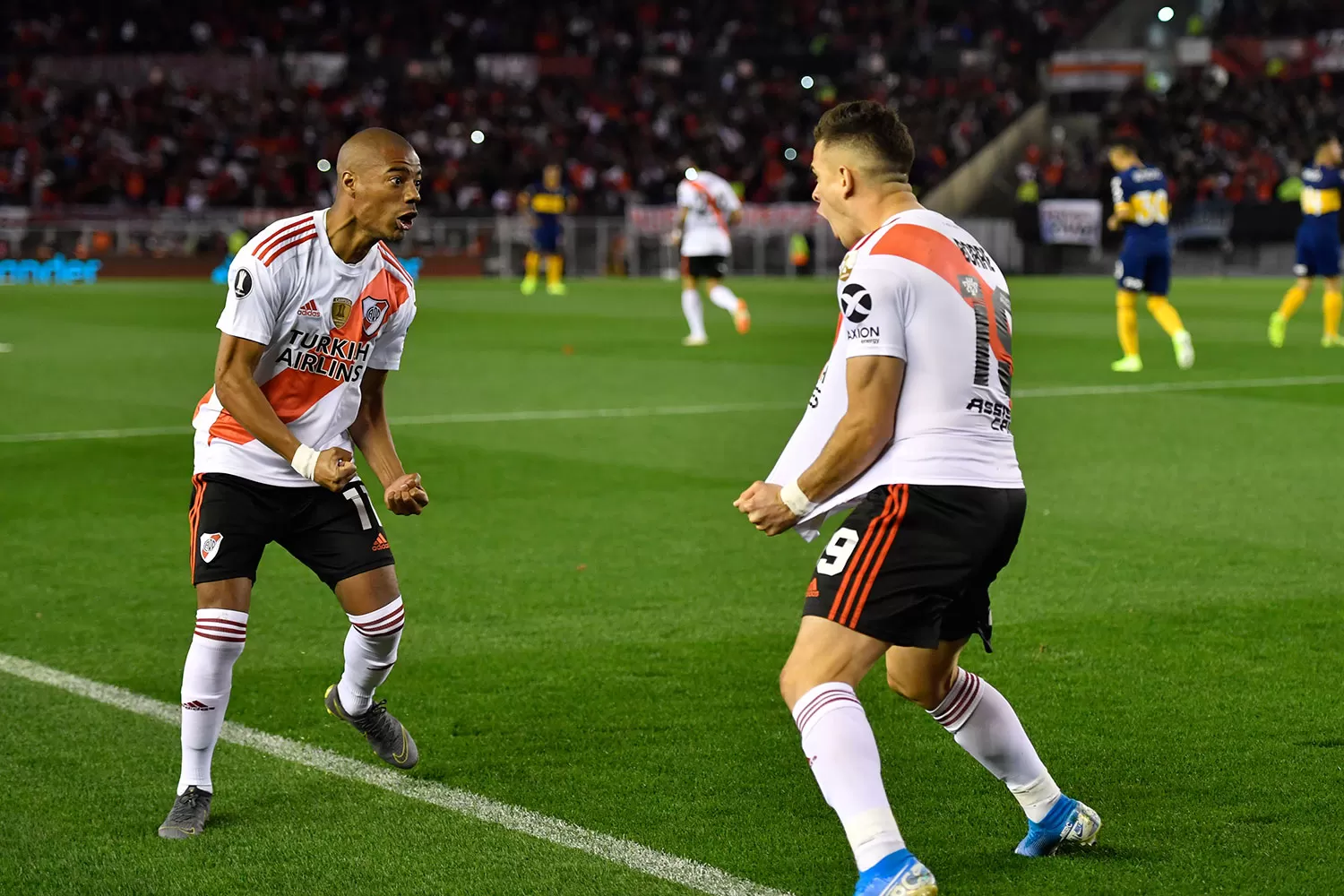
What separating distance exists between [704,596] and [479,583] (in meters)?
1.07

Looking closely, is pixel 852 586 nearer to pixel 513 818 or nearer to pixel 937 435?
pixel 937 435

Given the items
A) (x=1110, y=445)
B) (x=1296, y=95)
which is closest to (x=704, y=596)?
(x=1110, y=445)

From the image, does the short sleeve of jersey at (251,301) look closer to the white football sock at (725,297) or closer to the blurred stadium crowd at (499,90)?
the white football sock at (725,297)

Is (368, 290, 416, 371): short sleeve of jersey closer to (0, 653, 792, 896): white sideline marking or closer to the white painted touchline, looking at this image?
(0, 653, 792, 896): white sideline marking

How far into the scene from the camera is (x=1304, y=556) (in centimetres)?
839

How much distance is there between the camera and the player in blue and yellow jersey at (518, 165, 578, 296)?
1341 inches

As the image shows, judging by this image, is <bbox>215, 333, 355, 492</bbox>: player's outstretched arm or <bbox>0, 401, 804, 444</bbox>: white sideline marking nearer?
<bbox>215, 333, 355, 492</bbox>: player's outstretched arm

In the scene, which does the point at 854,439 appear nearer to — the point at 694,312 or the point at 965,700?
the point at 965,700

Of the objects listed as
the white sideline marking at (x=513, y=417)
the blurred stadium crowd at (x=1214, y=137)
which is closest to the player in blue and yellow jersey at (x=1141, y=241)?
the white sideline marking at (x=513, y=417)

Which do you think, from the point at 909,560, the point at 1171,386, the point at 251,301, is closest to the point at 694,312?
the point at 1171,386

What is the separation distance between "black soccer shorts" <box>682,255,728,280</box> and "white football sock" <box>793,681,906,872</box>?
19.3m

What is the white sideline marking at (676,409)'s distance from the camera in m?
13.3

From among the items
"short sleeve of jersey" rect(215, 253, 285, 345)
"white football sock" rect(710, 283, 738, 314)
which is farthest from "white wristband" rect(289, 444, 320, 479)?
"white football sock" rect(710, 283, 738, 314)

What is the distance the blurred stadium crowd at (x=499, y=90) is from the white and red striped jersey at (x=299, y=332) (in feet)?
128
